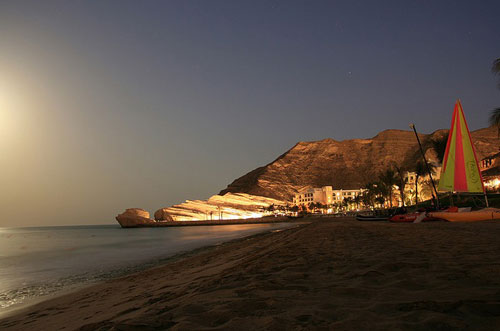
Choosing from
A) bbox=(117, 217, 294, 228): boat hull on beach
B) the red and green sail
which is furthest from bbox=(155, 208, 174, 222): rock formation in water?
the red and green sail

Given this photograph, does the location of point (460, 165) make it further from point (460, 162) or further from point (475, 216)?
point (475, 216)

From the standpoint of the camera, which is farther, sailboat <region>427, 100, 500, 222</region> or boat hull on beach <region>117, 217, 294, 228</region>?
boat hull on beach <region>117, 217, 294, 228</region>

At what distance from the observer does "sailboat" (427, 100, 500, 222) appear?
26.4 metres

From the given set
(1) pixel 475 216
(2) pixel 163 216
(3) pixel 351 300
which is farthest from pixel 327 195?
(3) pixel 351 300

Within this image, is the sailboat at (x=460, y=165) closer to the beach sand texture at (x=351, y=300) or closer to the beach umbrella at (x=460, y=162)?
the beach umbrella at (x=460, y=162)

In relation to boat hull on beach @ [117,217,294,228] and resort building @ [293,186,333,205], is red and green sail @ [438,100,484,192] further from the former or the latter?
resort building @ [293,186,333,205]

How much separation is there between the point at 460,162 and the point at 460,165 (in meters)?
0.28

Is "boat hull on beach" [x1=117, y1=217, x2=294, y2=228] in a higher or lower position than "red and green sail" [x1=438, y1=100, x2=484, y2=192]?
lower

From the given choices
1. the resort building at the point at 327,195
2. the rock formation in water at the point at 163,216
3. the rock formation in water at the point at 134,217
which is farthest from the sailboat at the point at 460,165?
the rock formation in water at the point at 134,217

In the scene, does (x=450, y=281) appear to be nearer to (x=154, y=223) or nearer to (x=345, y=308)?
(x=345, y=308)

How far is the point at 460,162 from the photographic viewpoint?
27812mm

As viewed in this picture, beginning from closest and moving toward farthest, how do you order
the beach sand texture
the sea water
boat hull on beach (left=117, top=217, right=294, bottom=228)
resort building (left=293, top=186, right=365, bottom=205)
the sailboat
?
the beach sand texture
the sea water
the sailboat
boat hull on beach (left=117, top=217, right=294, bottom=228)
resort building (left=293, top=186, right=365, bottom=205)

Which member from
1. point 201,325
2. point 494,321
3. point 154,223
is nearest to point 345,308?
point 494,321

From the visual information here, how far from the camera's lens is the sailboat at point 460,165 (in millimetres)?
26359
